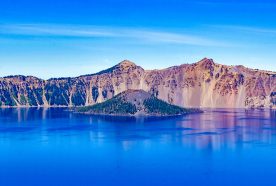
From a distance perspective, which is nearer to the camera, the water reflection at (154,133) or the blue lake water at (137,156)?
the blue lake water at (137,156)

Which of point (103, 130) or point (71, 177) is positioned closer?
point (71, 177)

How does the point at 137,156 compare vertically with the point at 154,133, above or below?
below

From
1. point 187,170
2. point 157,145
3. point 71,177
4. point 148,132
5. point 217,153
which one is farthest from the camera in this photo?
point 148,132

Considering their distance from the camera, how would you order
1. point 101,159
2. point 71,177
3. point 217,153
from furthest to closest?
point 217,153
point 101,159
point 71,177

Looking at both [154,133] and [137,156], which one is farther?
[154,133]

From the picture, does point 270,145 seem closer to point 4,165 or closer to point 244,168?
point 244,168

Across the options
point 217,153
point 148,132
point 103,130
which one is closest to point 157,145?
point 217,153

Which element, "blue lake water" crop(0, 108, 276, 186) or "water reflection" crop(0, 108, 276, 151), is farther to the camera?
"water reflection" crop(0, 108, 276, 151)
